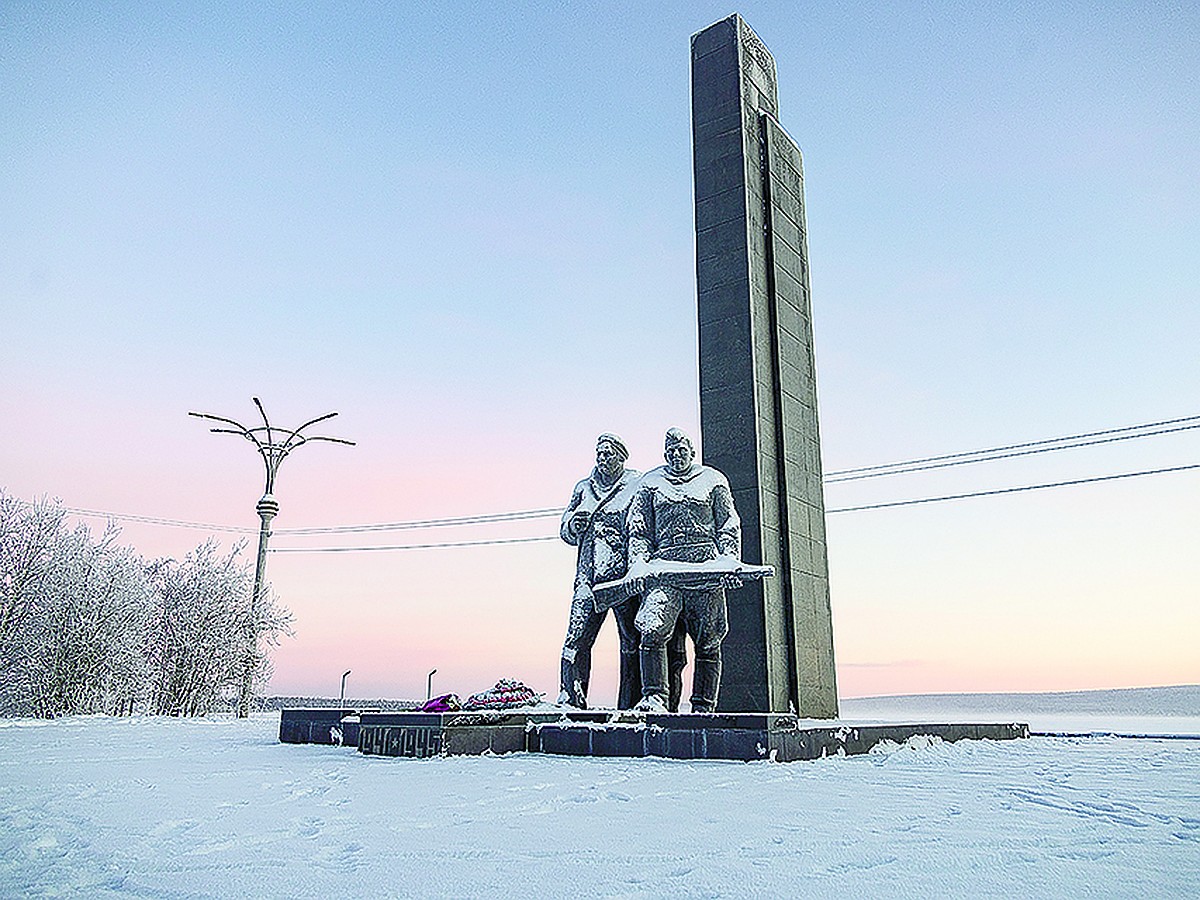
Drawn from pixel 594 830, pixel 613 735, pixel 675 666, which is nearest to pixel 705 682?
pixel 675 666

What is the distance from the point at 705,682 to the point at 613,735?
181cm

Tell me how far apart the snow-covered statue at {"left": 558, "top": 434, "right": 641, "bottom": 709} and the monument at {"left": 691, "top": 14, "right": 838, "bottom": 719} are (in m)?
1.92

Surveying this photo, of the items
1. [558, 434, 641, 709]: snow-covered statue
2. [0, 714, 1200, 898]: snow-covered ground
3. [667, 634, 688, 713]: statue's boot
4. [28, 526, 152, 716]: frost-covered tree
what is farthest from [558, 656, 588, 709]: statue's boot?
[28, 526, 152, 716]: frost-covered tree

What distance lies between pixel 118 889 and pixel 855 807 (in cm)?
296

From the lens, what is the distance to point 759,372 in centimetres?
1182

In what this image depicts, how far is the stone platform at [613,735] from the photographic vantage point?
6816 mm

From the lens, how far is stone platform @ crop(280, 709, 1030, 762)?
6816 mm

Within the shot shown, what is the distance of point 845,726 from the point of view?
8039 millimetres

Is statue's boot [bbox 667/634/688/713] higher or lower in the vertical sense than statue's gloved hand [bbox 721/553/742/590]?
lower

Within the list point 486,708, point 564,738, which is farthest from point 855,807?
point 486,708

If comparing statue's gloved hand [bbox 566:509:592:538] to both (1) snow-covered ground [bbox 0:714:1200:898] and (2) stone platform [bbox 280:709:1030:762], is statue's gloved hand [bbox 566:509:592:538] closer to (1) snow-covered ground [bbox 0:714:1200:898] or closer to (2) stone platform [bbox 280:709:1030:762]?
(2) stone platform [bbox 280:709:1030:762]

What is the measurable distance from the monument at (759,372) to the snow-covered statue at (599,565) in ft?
6.30

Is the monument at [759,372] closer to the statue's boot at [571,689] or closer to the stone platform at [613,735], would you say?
the statue's boot at [571,689]

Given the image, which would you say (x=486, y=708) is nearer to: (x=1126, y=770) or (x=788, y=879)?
(x=1126, y=770)
